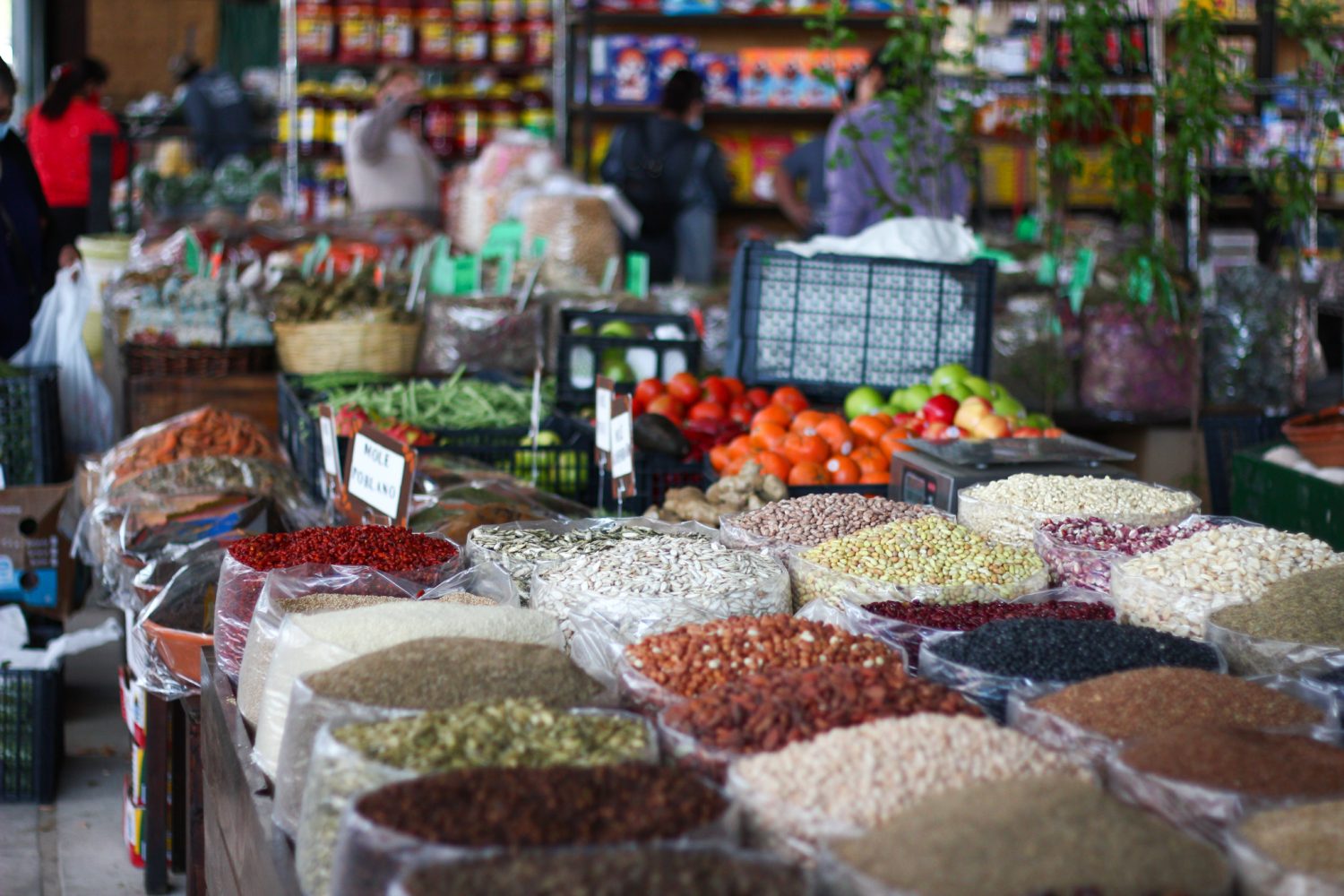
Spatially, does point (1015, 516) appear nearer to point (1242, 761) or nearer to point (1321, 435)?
point (1242, 761)

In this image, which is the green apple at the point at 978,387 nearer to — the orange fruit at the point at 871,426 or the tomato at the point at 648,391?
the orange fruit at the point at 871,426

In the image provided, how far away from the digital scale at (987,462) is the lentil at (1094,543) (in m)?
0.37

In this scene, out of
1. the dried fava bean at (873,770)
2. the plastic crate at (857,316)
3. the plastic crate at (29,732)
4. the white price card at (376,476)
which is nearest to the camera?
the dried fava bean at (873,770)

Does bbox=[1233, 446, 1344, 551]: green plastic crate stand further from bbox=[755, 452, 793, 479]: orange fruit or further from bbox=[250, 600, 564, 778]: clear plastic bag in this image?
bbox=[250, 600, 564, 778]: clear plastic bag

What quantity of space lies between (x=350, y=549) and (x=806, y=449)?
1185 millimetres

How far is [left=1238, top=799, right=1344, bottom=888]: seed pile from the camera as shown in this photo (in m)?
1.07

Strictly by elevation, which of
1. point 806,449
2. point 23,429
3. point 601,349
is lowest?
point 23,429

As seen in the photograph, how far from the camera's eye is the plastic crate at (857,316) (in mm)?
3604

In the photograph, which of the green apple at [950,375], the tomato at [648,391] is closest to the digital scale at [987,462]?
the green apple at [950,375]

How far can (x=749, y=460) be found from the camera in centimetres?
275

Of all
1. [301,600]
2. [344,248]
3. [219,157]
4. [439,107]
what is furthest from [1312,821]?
[219,157]

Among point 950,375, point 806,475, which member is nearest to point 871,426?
point 806,475

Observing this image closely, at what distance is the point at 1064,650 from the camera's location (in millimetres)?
1581

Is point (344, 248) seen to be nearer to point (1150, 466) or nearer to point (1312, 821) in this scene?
point (1150, 466)
